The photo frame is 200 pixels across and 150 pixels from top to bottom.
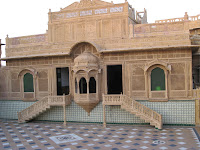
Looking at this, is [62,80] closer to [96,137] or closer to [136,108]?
[136,108]

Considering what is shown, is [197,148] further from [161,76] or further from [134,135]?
[161,76]

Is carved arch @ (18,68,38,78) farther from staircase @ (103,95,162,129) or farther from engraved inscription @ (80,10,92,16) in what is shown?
staircase @ (103,95,162,129)

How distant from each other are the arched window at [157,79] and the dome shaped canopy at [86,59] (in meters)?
3.98

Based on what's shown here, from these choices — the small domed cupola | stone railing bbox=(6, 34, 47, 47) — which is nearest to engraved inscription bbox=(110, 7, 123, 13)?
the small domed cupola

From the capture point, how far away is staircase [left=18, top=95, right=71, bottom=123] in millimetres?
16500

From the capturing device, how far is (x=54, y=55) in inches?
687

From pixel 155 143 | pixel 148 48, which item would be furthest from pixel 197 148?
pixel 148 48

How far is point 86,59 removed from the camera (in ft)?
52.9

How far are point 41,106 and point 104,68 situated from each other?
525cm

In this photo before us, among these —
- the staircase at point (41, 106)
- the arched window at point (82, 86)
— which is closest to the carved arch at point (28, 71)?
the staircase at point (41, 106)

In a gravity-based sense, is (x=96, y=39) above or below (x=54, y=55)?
above

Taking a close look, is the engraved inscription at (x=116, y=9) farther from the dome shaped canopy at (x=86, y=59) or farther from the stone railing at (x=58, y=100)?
the stone railing at (x=58, y=100)

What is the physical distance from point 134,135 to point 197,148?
3.60 metres

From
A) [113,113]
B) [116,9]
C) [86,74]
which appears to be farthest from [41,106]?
[116,9]
